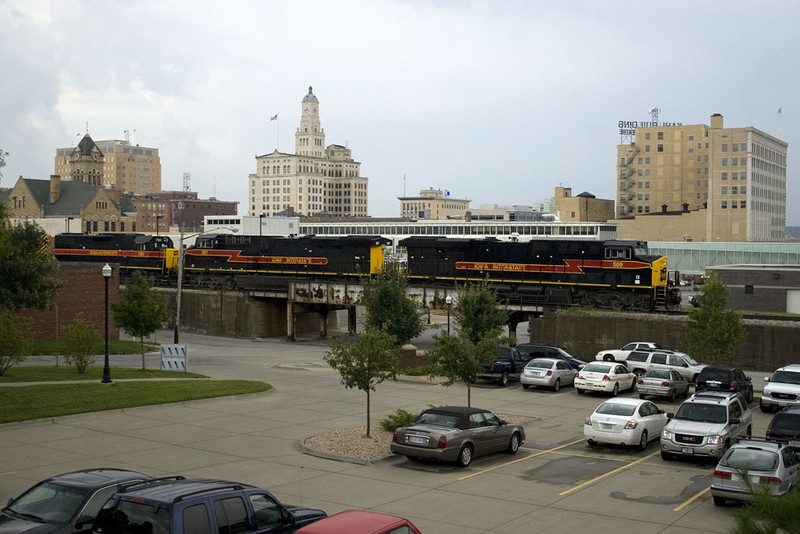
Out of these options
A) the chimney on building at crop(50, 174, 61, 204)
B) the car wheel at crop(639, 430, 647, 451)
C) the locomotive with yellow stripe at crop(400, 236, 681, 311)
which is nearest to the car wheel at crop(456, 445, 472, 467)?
the car wheel at crop(639, 430, 647, 451)

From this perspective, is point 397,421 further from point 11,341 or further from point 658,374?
point 11,341

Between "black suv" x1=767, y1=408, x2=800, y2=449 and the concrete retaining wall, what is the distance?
18.1 metres

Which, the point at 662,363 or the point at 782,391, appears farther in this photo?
the point at 662,363

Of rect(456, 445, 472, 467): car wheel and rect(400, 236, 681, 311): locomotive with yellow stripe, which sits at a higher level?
rect(400, 236, 681, 311): locomotive with yellow stripe

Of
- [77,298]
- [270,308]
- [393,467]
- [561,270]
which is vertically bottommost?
[393,467]

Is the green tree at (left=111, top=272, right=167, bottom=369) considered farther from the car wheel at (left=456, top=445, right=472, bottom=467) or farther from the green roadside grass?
the car wheel at (left=456, top=445, right=472, bottom=467)

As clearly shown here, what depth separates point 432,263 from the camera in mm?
56562

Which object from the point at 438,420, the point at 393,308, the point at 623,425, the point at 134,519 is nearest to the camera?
the point at 134,519

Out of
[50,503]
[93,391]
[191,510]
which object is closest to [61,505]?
[50,503]

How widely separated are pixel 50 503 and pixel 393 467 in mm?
8927

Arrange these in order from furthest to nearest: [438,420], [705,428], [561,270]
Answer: [561,270]
[705,428]
[438,420]

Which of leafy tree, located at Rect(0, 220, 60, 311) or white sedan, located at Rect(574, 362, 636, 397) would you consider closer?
leafy tree, located at Rect(0, 220, 60, 311)

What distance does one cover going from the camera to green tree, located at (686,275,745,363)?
108ft

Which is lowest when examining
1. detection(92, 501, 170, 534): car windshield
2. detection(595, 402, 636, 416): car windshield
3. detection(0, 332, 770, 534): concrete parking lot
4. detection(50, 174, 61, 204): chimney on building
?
detection(0, 332, 770, 534): concrete parking lot
